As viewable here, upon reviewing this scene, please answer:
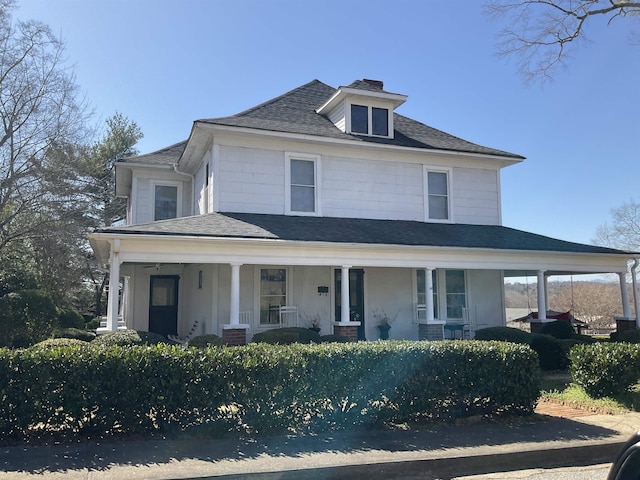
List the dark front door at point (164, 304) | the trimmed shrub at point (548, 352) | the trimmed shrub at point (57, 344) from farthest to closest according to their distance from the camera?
1. the dark front door at point (164, 304)
2. the trimmed shrub at point (548, 352)
3. the trimmed shrub at point (57, 344)

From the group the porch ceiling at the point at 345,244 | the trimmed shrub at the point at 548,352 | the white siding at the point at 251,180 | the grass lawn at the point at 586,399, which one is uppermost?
the white siding at the point at 251,180

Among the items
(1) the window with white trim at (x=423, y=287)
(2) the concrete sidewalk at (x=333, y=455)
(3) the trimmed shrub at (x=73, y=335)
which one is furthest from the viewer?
(3) the trimmed shrub at (x=73, y=335)

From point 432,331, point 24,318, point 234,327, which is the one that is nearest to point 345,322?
point 432,331

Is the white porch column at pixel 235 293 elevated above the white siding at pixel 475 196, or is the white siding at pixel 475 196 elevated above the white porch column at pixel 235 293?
the white siding at pixel 475 196

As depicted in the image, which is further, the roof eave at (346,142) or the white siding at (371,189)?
the white siding at (371,189)

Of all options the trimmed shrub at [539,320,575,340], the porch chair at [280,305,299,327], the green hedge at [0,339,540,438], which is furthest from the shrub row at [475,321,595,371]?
the green hedge at [0,339,540,438]

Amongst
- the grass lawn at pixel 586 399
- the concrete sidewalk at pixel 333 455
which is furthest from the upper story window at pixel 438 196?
the concrete sidewalk at pixel 333 455

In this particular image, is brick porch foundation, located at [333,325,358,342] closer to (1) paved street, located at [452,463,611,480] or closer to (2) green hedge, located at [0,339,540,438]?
(2) green hedge, located at [0,339,540,438]

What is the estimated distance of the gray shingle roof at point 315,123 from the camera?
15288 mm

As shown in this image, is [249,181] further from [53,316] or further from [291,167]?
[53,316]

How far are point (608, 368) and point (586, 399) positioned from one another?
0.69 metres

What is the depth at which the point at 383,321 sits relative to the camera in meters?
16.0

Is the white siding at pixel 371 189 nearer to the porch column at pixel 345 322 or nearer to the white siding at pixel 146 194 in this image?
the porch column at pixel 345 322

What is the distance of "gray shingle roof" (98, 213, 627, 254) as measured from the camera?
12648 millimetres
